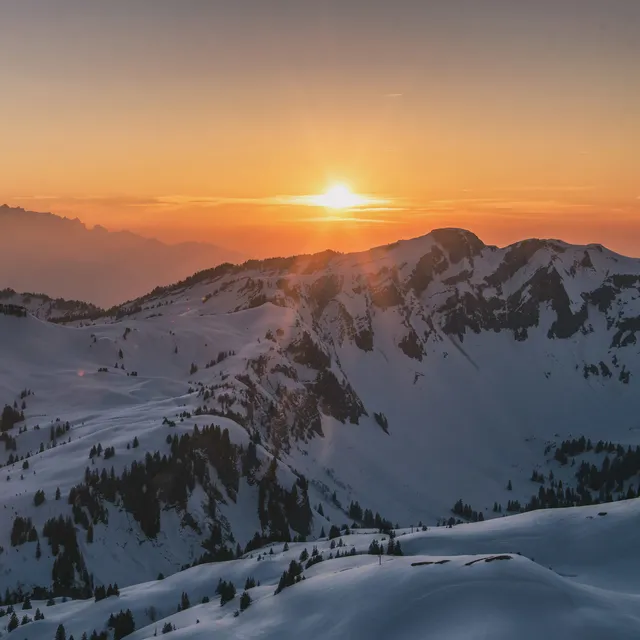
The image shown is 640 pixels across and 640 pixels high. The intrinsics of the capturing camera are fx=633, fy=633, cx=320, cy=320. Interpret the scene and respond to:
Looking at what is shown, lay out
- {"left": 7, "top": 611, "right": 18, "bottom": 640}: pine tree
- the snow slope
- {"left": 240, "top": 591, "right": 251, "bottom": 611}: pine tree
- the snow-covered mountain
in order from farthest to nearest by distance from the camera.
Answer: {"left": 7, "top": 611, "right": 18, "bottom": 640}: pine tree → {"left": 240, "top": 591, "right": 251, "bottom": 611}: pine tree → the snow-covered mountain → the snow slope

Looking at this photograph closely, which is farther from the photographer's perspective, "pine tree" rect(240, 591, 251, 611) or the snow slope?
"pine tree" rect(240, 591, 251, 611)

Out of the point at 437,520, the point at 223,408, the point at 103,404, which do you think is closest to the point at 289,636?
the point at 223,408

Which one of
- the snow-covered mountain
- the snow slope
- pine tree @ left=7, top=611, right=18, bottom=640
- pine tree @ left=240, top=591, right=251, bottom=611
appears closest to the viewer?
the snow slope

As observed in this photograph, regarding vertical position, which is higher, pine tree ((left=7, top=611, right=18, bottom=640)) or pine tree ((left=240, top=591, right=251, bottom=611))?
pine tree ((left=240, top=591, right=251, bottom=611))

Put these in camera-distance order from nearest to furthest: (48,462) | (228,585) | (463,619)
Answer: (463,619), (228,585), (48,462)

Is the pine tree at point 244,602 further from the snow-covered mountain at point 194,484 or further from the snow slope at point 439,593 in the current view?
the snow-covered mountain at point 194,484

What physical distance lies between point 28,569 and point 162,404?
56643mm

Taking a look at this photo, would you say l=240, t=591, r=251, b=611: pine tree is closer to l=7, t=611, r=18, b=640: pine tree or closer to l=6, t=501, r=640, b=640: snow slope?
l=6, t=501, r=640, b=640: snow slope

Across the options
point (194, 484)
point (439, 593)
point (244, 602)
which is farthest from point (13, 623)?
point (194, 484)

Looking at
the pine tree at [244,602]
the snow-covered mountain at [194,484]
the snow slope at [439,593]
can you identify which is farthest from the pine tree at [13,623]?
the pine tree at [244,602]

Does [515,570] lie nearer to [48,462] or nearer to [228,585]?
[228,585]

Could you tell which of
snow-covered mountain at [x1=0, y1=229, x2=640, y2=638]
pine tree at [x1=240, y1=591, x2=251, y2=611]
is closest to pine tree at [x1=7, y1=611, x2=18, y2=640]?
snow-covered mountain at [x1=0, y1=229, x2=640, y2=638]

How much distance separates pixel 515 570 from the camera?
143 ft

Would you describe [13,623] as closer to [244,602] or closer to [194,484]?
[244,602]
